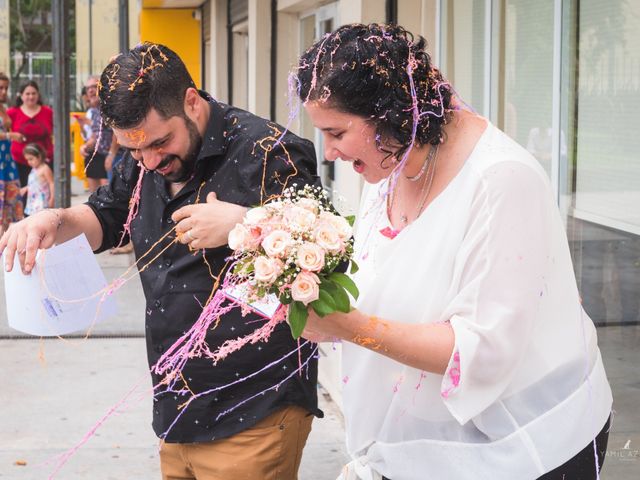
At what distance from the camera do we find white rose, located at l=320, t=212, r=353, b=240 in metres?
2.07

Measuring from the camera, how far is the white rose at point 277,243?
78.6 inches

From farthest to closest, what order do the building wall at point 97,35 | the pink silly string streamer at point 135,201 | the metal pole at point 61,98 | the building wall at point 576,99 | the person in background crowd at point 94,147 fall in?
the building wall at point 97,35 < the person in background crowd at point 94,147 < the metal pole at point 61,98 < the building wall at point 576,99 < the pink silly string streamer at point 135,201

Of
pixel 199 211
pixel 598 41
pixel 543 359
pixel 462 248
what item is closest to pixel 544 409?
pixel 543 359

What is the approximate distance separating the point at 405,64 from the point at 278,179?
2.09 feet

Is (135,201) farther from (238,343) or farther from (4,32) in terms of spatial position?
(4,32)

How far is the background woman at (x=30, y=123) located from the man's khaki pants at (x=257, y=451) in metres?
11.3

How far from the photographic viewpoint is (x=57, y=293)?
288 cm

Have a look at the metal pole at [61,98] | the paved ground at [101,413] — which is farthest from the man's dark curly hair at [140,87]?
the metal pole at [61,98]

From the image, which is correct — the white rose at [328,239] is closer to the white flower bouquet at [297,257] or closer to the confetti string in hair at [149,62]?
the white flower bouquet at [297,257]

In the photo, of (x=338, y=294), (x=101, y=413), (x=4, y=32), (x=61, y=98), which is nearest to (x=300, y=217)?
(x=338, y=294)

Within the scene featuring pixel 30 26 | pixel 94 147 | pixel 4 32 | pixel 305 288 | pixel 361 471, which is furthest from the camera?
pixel 30 26

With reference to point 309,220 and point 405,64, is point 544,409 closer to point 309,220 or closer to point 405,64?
point 309,220

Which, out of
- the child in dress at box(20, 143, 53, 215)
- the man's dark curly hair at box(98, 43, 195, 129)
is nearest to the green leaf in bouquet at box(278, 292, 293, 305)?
the man's dark curly hair at box(98, 43, 195, 129)

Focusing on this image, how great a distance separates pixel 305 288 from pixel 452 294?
11.5 inches
